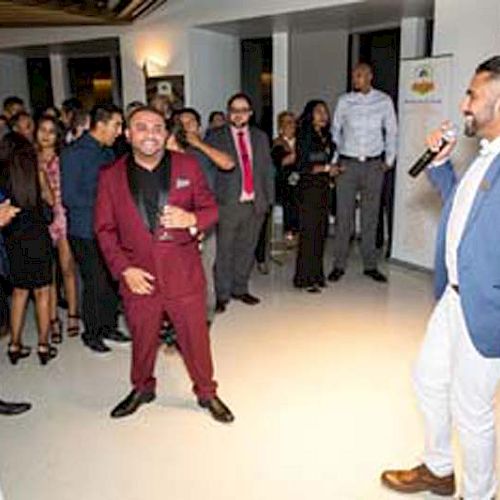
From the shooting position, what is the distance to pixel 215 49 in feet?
24.9

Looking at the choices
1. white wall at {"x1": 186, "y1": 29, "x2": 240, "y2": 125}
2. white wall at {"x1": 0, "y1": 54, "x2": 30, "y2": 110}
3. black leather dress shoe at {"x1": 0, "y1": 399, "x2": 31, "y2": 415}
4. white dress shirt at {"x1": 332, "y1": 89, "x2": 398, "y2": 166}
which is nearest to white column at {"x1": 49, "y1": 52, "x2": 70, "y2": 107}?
white wall at {"x1": 0, "y1": 54, "x2": 30, "y2": 110}

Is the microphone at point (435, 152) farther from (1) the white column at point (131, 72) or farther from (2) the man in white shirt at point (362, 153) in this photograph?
(1) the white column at point (131, 72)

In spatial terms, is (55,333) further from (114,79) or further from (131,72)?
(114,79)

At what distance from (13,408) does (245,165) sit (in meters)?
2.24

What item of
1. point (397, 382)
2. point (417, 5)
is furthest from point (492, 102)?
point (417, 5)

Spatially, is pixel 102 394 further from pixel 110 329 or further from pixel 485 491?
pixel 485 491

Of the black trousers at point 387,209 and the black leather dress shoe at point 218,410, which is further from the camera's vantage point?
the black trousers at point 387,209

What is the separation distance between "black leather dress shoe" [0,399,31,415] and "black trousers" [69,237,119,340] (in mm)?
786

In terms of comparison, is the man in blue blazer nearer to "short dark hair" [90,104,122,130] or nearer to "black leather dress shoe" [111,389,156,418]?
"black leather dress shoe" [111,389,156,418]

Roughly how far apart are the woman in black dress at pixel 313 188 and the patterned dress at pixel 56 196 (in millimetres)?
1915

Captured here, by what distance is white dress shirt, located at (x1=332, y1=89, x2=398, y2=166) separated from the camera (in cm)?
504

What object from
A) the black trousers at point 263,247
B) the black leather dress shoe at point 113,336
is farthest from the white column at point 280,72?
the black leather dress shoe at point 113,336

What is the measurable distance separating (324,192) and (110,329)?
6.62 feet

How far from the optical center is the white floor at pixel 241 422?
2.45 meters
